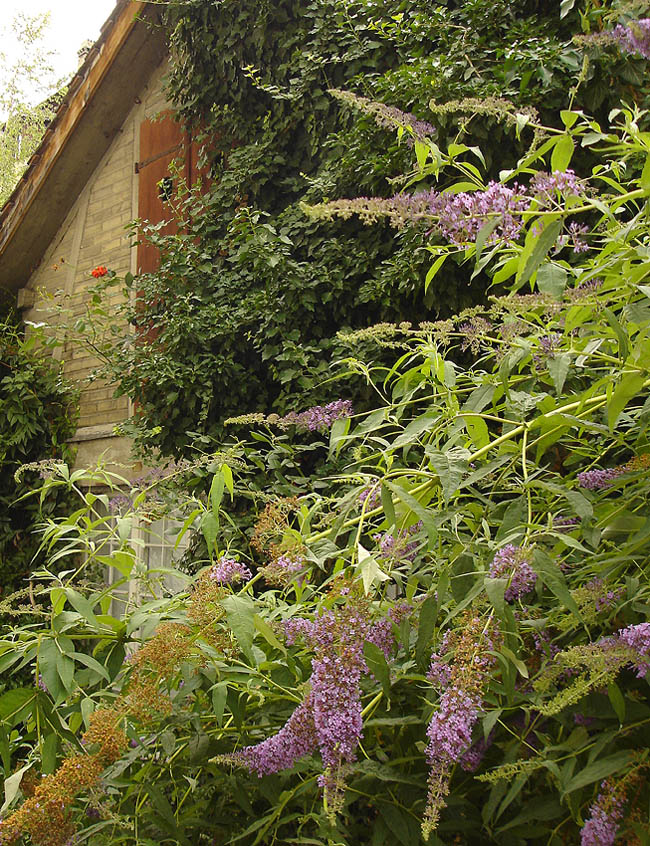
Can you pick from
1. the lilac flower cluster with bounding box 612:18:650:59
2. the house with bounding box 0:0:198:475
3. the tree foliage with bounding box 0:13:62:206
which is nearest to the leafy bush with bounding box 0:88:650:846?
the lilac flower cluster with bounding box 612:18:650:59

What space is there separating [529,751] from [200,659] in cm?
51

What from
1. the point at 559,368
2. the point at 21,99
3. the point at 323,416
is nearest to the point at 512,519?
the point at 559,368

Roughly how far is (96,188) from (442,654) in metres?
6.21

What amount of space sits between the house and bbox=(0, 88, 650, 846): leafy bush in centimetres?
442

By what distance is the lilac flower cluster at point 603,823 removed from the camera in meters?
0.85

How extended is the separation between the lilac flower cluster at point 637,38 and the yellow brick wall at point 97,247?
4.95 m

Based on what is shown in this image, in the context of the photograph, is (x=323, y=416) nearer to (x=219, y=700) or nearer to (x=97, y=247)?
(x=219, y=700)

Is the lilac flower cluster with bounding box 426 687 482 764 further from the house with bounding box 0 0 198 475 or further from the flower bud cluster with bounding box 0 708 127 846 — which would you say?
the house with bounding box 0 0 198 475

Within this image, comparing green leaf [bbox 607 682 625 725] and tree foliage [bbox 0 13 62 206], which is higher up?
tree foliage [bbox 0 13 62 206]

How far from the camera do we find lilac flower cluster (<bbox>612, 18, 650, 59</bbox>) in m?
1.13

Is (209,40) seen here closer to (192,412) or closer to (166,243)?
(166,243)

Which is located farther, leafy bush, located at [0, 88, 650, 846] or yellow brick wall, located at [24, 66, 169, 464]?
yellow brick wall, located at [24, 66, 169, 464]

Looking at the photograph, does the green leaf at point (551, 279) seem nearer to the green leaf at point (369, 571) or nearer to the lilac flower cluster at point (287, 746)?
the green leaf at point (369, 571)

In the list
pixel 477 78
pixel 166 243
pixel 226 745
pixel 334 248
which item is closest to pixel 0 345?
pixel 166 243
